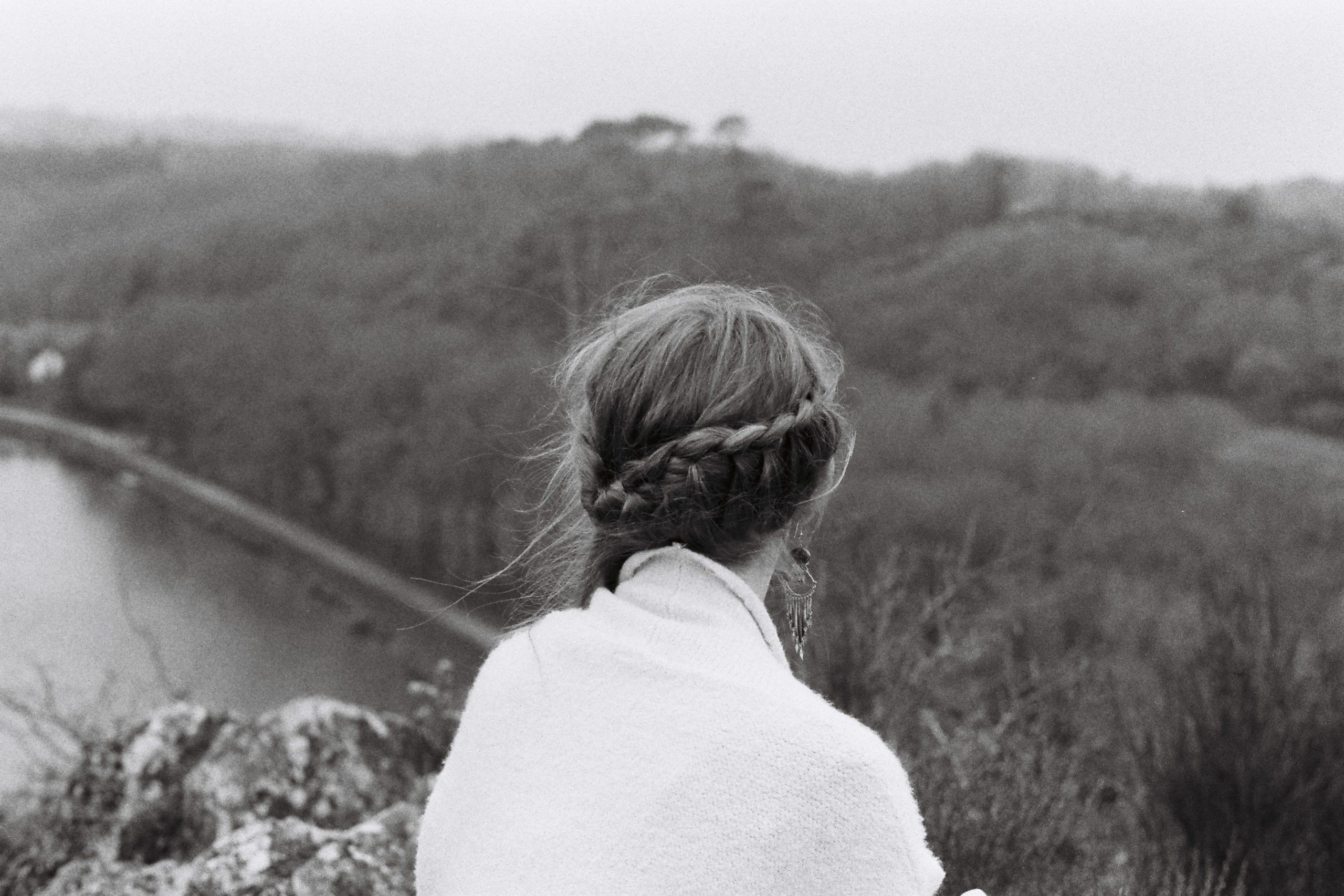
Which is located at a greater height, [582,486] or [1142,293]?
[582,486]

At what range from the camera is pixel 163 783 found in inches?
111

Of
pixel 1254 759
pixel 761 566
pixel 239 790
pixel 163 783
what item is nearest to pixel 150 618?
pixel 163 783

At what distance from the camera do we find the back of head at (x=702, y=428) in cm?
109

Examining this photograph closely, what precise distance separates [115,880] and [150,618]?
12.2 meters

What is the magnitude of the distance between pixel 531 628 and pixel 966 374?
2915 cm

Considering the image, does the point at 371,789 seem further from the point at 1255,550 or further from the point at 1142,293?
the point at 1142,293

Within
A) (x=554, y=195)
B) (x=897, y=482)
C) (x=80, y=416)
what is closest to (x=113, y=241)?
(x=80, y=416)

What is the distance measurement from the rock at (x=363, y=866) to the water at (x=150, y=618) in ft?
6.83

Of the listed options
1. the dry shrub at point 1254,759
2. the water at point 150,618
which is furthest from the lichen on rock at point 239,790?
the dry shrub at point 1254,759

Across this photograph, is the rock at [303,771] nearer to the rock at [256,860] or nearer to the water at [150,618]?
the rock at [256,860]

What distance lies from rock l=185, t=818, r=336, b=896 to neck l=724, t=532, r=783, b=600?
Answer: 4.61 ft

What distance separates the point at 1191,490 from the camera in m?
20.7

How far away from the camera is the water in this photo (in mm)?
6323

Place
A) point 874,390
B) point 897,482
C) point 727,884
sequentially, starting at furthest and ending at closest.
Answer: point 874,390 < point 897,482 < point 727,884
